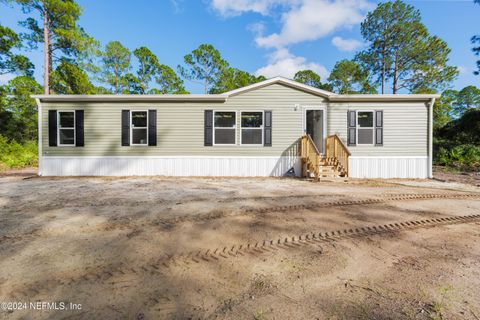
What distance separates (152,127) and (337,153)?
725cm

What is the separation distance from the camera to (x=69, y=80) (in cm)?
1555

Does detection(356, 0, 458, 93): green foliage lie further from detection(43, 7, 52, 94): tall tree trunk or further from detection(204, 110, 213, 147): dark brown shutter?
detection(43, 7, 52, 94): tall tree trunk

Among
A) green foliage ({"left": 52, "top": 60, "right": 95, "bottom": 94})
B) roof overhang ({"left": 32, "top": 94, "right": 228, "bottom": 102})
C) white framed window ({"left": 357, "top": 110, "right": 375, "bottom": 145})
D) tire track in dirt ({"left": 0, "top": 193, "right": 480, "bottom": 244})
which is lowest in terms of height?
tire track in dirt ({"left": 0, "top": 193, "right": 480, "bottom": 244})

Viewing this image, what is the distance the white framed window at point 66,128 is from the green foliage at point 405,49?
2182cm

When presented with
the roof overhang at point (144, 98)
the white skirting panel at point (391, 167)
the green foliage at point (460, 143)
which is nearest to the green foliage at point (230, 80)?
the roof overhang at point (144, 98)

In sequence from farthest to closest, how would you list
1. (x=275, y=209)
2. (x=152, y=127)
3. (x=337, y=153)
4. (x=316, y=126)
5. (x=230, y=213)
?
(x=316, y=126) → (x=152, y=127) → (x=337, y=153) → (x=275, y=209) → (x=230, y=213)

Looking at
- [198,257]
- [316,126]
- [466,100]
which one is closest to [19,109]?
[316,126]

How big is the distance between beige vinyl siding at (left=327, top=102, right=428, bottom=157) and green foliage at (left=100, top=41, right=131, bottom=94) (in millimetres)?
20994

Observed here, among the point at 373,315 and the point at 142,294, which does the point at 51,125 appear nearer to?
the point at 142,294

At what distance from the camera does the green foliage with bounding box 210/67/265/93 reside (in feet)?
72.6

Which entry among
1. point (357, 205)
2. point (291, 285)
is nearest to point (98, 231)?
point (291, 285)

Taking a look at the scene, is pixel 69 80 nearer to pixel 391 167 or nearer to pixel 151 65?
pixel 151 65

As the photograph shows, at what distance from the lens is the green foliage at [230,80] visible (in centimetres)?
2214

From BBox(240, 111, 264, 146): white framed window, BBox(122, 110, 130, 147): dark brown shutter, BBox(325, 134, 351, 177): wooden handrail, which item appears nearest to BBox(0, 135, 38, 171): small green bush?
BBox(122, 110, 130, 147): dark brown shutter
